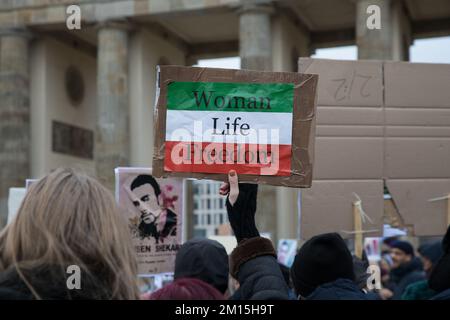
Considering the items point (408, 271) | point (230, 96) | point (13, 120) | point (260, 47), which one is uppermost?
point (260, 47)

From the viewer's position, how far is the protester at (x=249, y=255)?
278 centimetres

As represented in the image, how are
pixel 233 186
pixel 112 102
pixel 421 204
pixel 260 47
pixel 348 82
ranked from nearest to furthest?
pixel 233 186
pixel 348 82
pixel 421 204
pixel 260 47
pixel 112 102

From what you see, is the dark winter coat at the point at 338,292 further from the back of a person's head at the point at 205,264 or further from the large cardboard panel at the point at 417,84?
the large cardboard panel at the point at 417,84

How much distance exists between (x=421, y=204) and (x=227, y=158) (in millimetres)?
2516

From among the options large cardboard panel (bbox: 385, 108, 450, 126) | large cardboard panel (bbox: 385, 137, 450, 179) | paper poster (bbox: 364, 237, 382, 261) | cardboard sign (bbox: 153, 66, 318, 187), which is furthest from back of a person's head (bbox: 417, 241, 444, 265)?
paper poster (bbox: 364, 237, 382, 261)

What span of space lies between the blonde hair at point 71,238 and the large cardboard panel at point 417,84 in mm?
3955

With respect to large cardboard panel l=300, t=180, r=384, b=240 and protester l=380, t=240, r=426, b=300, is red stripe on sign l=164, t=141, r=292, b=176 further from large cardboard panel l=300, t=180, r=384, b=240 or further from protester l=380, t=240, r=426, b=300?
protester l=380, t=240, r=426, b=300

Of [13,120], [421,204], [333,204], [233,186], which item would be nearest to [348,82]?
[333,204]

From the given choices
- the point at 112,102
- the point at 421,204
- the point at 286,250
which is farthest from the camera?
the point at 112,102

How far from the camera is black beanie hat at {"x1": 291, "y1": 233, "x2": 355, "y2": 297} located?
11.1ft

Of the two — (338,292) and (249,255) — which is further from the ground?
(249,255)

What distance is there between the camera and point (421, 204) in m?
5.90

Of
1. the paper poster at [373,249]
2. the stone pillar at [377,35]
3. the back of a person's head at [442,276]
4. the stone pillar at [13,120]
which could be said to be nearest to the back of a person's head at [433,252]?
the back of a person's head at [442,276]

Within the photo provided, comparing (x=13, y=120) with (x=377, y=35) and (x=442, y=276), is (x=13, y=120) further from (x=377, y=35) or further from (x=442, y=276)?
(x=442, y=276)
